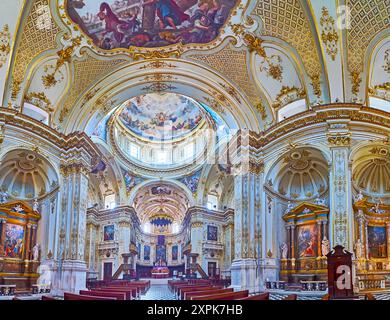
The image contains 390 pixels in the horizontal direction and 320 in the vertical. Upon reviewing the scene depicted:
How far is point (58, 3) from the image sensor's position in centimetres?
1773

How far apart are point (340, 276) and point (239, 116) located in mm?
11146

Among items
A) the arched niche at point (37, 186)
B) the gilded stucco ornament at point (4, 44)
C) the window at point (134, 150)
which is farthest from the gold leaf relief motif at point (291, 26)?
the window at point (134, 150)

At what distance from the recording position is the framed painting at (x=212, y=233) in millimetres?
36500

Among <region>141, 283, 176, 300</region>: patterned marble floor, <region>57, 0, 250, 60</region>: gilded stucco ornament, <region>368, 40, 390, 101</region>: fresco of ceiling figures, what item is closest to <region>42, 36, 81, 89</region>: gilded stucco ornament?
<region>57, 0, 250, 60</region>: gilded stucco ornament

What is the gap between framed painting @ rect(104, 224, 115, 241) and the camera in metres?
36.1

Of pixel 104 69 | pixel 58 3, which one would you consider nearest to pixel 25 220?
pixel 104 69

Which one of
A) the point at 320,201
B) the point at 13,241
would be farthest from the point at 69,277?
the point at 320,201

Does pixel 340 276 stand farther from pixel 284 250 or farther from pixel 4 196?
pixel 4 196

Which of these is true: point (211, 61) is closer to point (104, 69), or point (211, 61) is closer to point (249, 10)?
point (249, 10)

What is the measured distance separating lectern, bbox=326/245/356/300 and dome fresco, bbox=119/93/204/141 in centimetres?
2241

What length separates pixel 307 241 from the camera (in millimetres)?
20031

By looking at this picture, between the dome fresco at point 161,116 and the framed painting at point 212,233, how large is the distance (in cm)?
819
